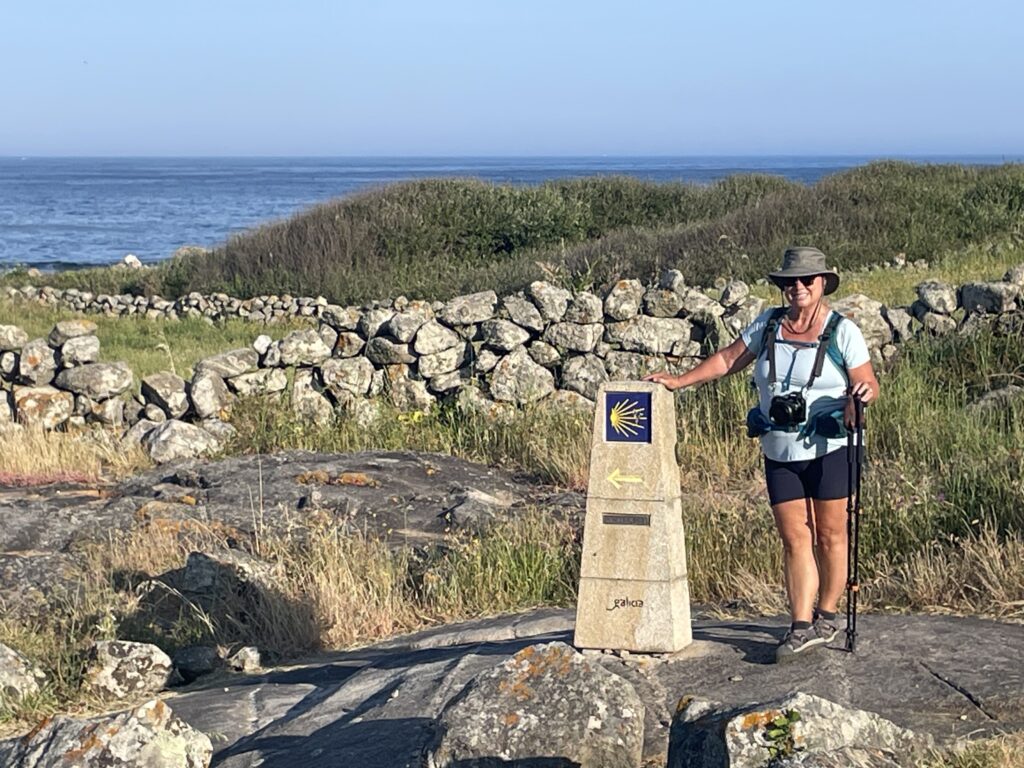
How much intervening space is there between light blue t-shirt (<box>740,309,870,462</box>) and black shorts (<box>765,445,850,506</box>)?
40 millimetres

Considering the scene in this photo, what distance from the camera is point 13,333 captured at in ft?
47.3

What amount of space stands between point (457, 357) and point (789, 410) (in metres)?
8.05

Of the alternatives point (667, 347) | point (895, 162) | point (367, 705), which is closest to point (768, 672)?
point (367, 705)

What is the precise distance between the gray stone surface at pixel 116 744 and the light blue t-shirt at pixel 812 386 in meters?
2.90

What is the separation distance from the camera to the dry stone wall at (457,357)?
537 inches

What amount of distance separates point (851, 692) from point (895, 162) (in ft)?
101

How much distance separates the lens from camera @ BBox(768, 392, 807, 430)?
629 centimetres

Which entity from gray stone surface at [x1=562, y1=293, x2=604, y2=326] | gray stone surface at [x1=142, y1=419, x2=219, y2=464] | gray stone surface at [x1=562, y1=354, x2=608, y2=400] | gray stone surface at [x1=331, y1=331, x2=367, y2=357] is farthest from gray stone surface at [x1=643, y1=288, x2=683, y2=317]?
gray stone surface at [x1=142, y1=419, x2=219, y2=464]

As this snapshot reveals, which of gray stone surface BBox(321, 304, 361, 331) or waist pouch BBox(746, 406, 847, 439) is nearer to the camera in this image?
waist pouch BBox(746, 406, 847, 439)

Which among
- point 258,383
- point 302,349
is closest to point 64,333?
point 258,383

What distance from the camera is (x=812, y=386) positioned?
→ 20.9 feet

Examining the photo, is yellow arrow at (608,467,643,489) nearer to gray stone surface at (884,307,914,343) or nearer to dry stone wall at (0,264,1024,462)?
dry stone wall at (0,264,1024,462)

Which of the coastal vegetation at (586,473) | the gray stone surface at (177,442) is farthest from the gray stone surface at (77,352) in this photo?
the gray stone surface at (177,442)

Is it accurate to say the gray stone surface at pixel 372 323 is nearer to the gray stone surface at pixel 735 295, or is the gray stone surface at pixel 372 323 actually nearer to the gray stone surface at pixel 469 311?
the gray stone surface at pixel 469 311
